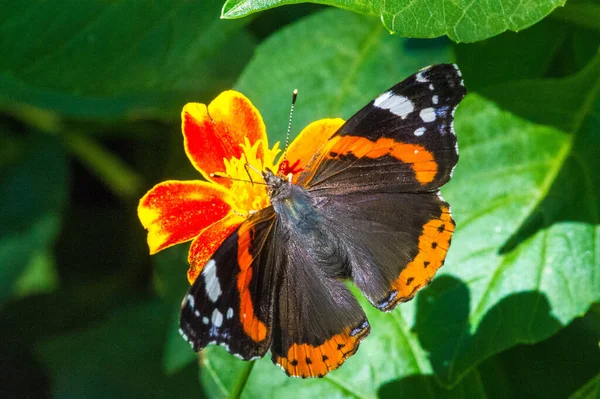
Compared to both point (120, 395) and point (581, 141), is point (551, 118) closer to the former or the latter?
point (581, 141)

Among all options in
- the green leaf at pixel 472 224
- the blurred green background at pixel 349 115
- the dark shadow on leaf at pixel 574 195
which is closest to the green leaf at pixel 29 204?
the blurred green background at pixel 349 115

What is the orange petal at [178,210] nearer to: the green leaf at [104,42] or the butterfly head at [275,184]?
the butterfly head at [275,184]

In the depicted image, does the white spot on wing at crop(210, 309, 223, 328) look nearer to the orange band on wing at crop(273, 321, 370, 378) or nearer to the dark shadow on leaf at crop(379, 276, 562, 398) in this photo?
the orange band on wing at crop(273, 321, 370, 378)

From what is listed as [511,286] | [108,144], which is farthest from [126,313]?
[511,286]

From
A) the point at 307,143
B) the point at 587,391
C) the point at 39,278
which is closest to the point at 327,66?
the point at 307,143

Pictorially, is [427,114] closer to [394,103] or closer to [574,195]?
[394,103]
